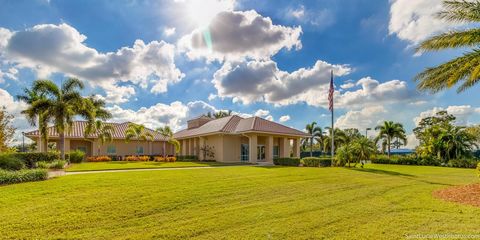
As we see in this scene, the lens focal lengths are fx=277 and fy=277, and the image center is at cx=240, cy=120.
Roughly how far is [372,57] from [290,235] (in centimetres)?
1874

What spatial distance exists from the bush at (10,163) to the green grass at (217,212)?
14.6 ft

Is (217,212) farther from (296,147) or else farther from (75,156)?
(296,147)

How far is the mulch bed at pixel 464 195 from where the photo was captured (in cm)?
864

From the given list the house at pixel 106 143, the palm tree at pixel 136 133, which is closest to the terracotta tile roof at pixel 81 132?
the house at pixel 106 143

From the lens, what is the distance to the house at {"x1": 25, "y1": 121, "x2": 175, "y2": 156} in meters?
32.4

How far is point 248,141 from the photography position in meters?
30.0

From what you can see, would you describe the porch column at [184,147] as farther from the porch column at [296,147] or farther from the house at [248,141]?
the porch column at [296,147]

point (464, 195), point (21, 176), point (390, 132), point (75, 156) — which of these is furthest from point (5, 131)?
point (390, 132)

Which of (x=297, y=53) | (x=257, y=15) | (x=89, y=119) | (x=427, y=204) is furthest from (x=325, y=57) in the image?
(x=89, y=119)

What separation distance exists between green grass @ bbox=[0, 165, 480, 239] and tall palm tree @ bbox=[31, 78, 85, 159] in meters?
11.8

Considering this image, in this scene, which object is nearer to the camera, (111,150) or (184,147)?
(111,150)

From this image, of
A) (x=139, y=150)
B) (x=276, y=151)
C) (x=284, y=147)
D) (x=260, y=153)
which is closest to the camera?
(x=260, y=153)

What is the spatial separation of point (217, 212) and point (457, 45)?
10718 mm

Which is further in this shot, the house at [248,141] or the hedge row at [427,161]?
the hedge row at [427,161]
